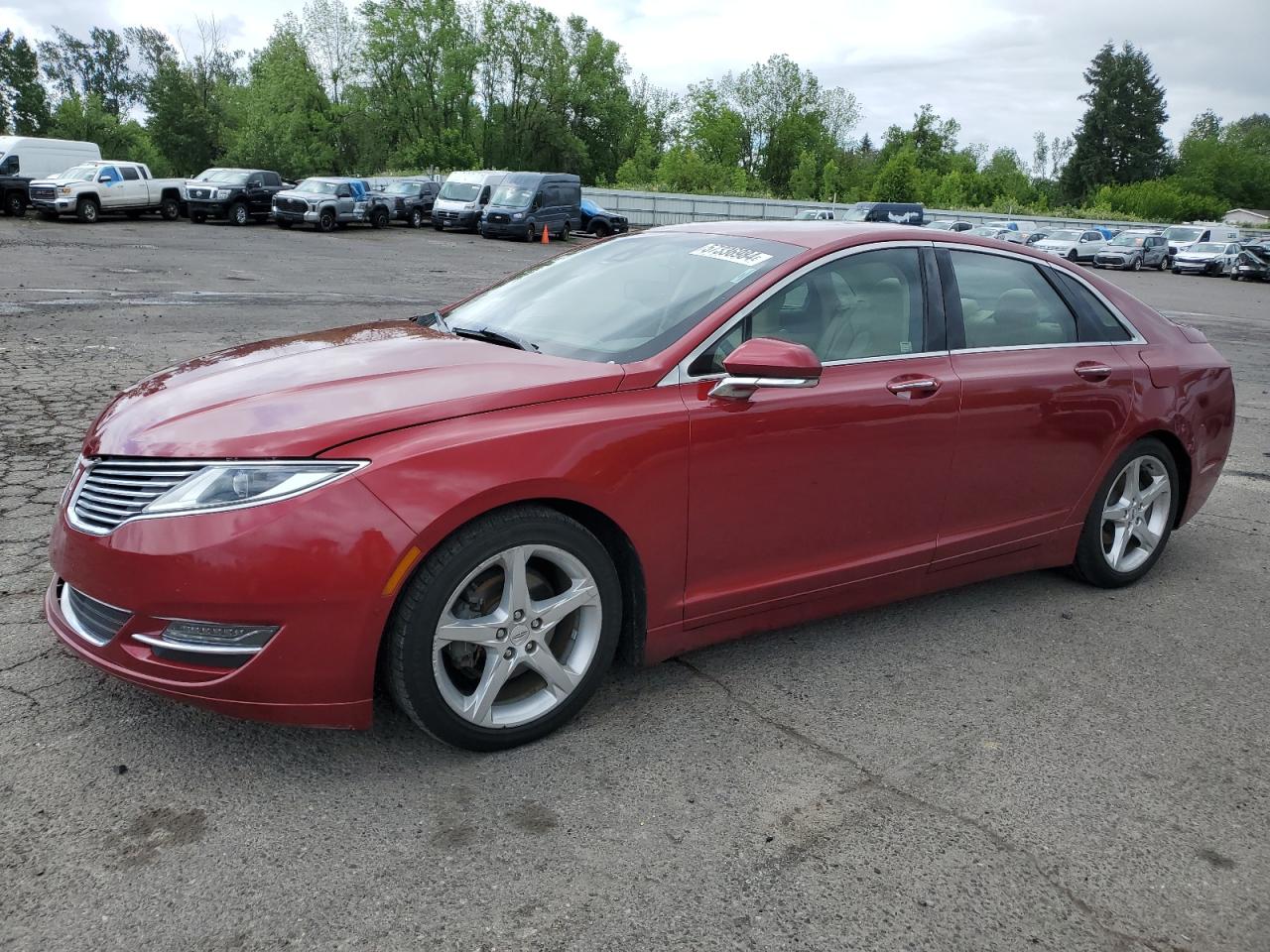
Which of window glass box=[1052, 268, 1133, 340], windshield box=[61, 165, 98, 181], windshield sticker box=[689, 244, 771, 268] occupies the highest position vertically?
windshield box=[61, 165, 98, 181]

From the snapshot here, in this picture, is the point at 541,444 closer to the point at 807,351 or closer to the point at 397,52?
the point at 807,351

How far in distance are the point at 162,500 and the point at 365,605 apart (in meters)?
0.60

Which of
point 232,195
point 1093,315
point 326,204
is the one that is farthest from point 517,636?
point 232,195

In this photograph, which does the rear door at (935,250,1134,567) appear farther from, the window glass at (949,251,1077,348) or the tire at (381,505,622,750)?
the tire at (381,505,622,750)

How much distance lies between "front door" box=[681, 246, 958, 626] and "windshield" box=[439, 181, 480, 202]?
32.8 meters

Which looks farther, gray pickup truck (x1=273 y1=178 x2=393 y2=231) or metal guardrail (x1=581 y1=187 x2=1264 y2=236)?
metal guardrail (x1=581 y1=187 x2=1264 y2=236)

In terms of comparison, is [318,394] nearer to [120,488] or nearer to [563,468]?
[120,488]

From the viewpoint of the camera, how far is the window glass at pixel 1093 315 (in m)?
4.43

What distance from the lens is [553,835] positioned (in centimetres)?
261

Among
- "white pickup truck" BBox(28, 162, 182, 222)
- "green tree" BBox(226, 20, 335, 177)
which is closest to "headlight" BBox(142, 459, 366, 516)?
"white pickup truck" BBox(28, 162, 182, 222)

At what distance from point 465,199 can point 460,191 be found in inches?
22.7

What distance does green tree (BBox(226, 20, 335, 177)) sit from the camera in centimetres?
7056

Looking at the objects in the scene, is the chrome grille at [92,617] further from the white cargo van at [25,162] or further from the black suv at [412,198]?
the black suv at [412,198]

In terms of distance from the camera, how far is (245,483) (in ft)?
8.62
